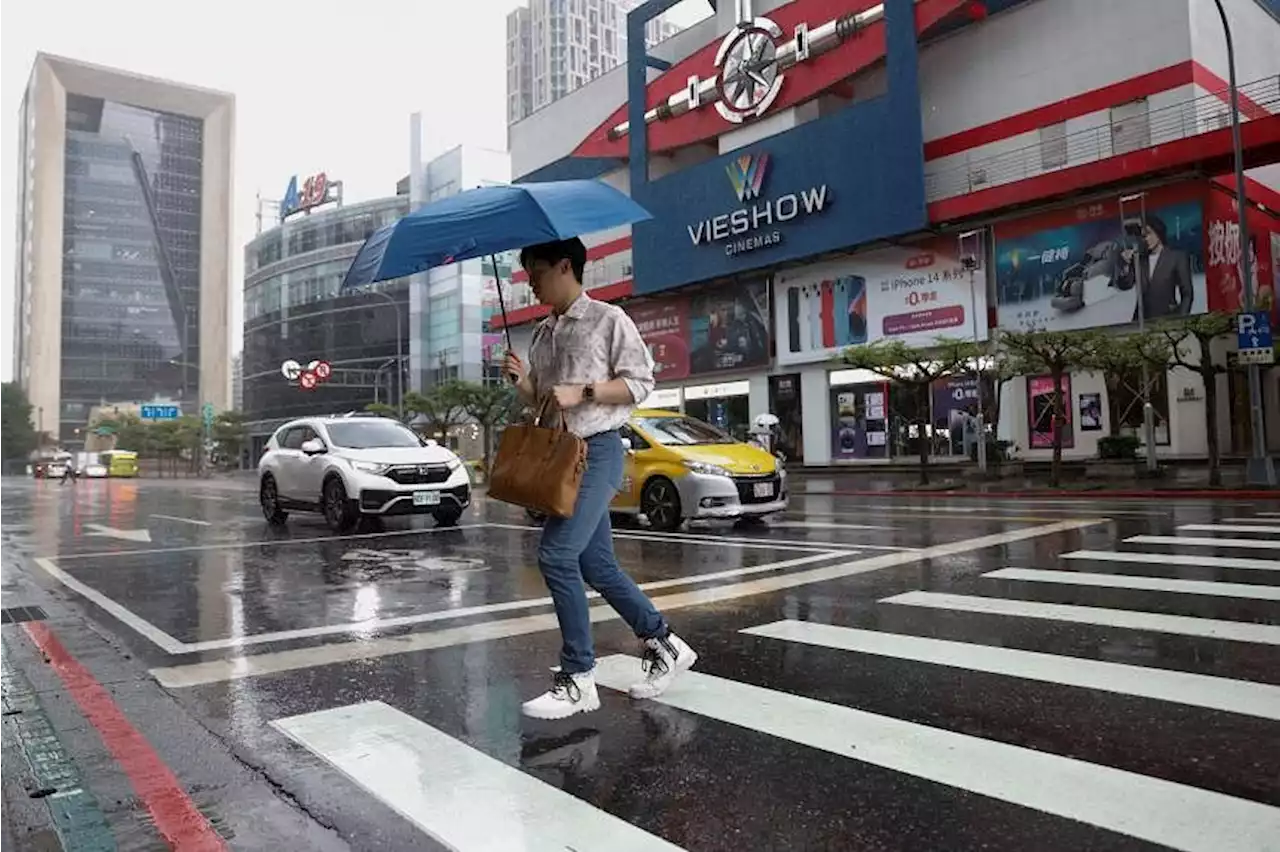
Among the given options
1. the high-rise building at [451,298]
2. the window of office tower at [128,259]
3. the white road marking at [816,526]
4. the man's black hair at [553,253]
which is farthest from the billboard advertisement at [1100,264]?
the window of office tower at [128,259]

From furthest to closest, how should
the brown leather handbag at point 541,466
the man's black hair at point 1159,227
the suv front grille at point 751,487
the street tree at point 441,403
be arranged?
the street tree at point 441,403 < the man's black hair at point 1159,227 < the suv front grille at point 751,487 < the brown leather handbag at point 541,466

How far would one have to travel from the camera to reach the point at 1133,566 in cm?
730

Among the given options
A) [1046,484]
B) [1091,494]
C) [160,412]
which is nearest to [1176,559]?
[1091,494]

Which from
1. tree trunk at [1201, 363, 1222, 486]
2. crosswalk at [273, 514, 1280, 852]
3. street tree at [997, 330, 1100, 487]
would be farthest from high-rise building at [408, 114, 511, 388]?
crosswalk at [273, 514, 1280, 852]

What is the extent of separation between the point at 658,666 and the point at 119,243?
524ft

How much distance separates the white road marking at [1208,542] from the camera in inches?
328

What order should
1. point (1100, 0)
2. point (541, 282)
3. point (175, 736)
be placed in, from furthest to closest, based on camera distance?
point (1100, 0), point (541, 282), point (175, 736)

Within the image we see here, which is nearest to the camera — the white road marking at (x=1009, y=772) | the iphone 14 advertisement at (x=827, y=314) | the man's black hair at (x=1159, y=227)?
the white road marking at (x=1009, y=772)

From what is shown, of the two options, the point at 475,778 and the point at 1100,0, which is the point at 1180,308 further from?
the point at 475,778

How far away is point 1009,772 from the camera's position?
298 cm

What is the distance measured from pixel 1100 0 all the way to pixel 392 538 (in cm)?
2386

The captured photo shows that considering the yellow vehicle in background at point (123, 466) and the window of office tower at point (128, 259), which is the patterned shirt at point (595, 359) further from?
the window of office tower at point (128, 259)

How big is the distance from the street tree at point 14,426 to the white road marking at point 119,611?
114824mm

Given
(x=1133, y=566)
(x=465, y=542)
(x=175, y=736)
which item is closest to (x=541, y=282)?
(x=175, y=736)
